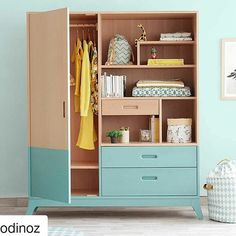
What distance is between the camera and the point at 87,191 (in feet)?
18.0

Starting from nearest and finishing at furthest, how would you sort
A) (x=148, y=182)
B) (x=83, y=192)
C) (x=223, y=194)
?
(x=223, y=194)
(x=148, y=182)
(x=83, y=192)

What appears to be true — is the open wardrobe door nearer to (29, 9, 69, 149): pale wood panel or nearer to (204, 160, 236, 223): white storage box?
(29, 9, 69, 149): pale wood panel

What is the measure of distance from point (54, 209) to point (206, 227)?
1.60m

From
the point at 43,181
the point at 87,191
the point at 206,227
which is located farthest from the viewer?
the point at 87,191

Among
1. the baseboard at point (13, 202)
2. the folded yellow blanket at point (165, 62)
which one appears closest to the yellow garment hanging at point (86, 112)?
the folded yellow blanket at point (165, 62)

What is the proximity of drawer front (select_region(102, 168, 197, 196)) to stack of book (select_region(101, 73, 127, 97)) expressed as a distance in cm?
68

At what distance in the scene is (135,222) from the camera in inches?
199

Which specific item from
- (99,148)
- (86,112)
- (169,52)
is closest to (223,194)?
(99,148)

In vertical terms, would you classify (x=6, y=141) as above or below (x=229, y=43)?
below

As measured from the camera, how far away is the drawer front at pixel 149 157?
5.16m

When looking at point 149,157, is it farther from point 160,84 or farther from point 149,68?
point 149,68

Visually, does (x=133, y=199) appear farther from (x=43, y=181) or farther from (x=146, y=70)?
(x=146, y=70)

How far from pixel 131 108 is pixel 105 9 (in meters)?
1.10

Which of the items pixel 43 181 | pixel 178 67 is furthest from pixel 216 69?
pixel 43 181
